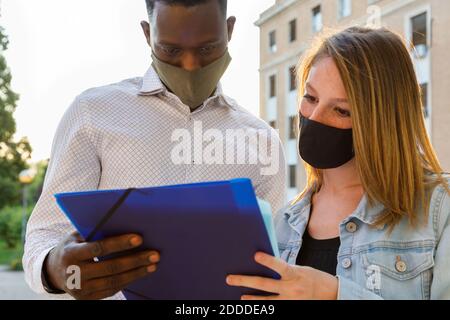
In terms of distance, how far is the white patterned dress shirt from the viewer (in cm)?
152

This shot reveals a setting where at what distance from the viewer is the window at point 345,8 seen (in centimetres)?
767

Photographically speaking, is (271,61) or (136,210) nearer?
(136,210)

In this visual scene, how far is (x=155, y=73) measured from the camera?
1.68m

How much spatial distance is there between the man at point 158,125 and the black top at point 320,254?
0.35 meters

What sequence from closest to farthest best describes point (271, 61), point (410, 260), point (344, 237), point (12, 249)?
1. point (410, 260)
2. point (344, 237)
3. point (271, 61)
4. point (12, 249)

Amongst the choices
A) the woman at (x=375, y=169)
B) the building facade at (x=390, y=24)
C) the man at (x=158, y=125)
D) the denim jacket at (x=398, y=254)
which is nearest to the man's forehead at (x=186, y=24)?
the man at (x=158, y=125)

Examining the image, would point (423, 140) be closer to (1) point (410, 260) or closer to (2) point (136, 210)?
(1) point (410, 260)

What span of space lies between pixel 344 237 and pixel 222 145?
1.62ft

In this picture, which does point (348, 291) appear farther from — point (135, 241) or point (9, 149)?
point (9, 149)

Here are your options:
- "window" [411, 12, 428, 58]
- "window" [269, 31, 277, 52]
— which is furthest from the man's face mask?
"window" [269, 31, 277, 52]

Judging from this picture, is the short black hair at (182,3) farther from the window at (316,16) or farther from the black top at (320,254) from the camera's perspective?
the window at (316,16)

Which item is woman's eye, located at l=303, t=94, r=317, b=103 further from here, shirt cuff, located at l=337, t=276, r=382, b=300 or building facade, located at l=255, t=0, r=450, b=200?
building facade, located at l=255, t=0, r=450, b=200

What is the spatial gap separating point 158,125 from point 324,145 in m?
0.51
